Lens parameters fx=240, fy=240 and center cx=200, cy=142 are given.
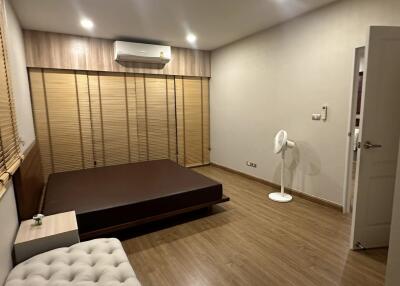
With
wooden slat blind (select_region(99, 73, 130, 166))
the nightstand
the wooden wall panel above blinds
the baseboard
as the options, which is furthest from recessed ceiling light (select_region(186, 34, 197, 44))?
the nightstand

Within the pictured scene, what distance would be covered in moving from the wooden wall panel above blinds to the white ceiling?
33.3 inches

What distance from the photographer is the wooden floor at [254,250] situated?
1.99 m

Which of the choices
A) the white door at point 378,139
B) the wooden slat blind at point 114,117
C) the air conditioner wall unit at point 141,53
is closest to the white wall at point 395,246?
the white door at point 378,139

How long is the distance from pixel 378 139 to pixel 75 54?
14.7 ft

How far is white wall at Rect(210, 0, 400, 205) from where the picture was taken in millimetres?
2938

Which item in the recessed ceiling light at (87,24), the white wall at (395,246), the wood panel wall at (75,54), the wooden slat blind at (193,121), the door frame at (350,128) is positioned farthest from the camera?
the wooden slat blind at (193,121)

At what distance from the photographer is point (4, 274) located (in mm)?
1444

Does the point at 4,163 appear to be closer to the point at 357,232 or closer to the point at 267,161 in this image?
the point at 357,232

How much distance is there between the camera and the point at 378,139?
7.16ft

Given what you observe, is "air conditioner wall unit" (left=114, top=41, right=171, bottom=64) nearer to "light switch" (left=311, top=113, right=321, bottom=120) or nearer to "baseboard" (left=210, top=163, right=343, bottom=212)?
"baseboard" (left=210, top=163, right=343, bottom=212)

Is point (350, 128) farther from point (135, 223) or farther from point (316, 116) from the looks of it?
point (135, 223)

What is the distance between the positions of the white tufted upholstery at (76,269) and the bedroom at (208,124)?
0.16m

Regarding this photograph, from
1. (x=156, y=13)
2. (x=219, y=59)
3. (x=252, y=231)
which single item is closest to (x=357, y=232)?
(x=252, y=231)

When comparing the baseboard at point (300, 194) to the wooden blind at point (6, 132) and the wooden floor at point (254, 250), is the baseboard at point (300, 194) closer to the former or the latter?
the wooden floor at point (254, 250)
